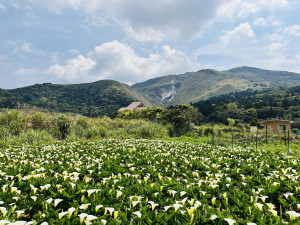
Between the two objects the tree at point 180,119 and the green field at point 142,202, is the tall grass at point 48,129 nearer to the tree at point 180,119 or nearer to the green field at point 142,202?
the tree at point 180,119

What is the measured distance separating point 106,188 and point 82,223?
3.61ft

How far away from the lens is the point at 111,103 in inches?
4038

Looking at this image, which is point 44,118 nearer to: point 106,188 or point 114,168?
point 114,168

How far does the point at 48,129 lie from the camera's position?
1495 cm

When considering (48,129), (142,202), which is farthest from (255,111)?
(142,202)

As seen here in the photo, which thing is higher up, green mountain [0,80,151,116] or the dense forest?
green mountain [0,80,151,116]

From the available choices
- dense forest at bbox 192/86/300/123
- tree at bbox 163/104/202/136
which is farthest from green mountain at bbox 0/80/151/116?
tree at bbox 163/104/202/136

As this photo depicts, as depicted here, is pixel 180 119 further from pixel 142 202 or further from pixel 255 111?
pixel 255 111

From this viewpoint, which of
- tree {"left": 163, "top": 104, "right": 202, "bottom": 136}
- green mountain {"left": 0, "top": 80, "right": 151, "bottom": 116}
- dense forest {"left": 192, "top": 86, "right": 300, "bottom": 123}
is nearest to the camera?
tree {"left": 163, "top": 104, "right": 202, "bottom": 136}

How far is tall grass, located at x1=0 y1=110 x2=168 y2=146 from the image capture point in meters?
12.4

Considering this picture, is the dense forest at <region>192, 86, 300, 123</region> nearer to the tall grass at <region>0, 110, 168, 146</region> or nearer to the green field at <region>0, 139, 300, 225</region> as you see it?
the tall grass at <region>0, 110, 168, 146</region>

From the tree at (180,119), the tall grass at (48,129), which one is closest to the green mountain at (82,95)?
the tree at (180,119)

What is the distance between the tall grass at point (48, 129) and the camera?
40.6 feet

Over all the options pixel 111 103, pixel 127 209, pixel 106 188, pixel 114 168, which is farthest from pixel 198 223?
pixel 111 103
